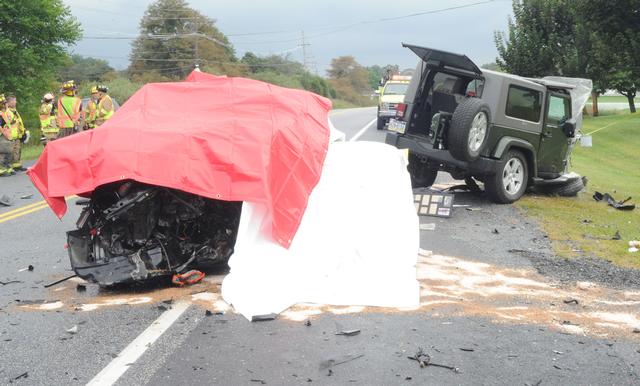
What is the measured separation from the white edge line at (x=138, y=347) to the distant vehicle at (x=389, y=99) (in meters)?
25.1

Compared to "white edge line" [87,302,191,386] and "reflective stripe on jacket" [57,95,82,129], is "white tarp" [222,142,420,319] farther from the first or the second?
"reflective stripe on jacket" [57,95,82,129]

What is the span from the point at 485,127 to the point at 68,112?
35.7 feet

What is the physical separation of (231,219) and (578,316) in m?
3.04

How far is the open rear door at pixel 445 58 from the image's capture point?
1051 cm

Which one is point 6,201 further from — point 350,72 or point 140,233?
point 350,72

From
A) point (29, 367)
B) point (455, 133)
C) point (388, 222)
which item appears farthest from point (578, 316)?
point (455, 133)

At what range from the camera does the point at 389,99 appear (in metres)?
30.7

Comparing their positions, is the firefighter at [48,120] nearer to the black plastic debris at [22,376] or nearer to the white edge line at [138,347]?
the white edge line at [138,347]

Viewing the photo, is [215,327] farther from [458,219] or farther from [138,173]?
[458,219]

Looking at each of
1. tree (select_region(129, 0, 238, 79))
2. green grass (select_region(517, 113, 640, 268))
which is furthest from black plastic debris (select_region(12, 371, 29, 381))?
tree (select_region(129, 0, 238, 79))

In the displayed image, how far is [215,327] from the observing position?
17.2 ft

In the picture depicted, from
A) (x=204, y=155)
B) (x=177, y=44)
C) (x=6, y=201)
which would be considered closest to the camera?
(x=204, y=155)

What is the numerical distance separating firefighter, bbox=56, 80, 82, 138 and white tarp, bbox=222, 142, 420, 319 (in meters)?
11.7

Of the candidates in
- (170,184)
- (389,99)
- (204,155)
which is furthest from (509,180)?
(389,99)
